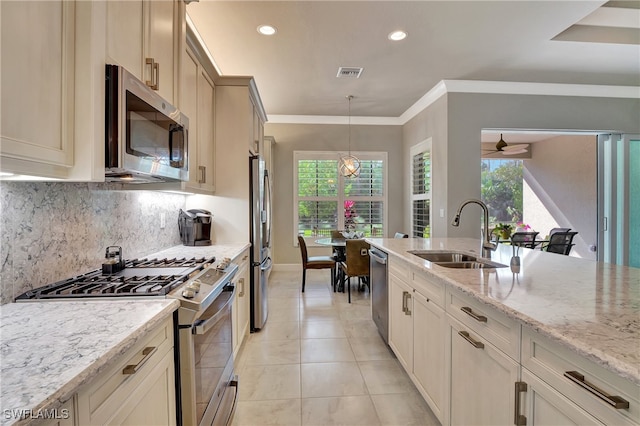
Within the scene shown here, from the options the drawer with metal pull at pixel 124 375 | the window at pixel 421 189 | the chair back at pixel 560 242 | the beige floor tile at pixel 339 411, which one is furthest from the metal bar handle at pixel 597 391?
the chair back at pixel 560 242

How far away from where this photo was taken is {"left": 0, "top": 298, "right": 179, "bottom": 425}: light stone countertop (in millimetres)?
591

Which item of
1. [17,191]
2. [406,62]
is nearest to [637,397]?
[17,191]

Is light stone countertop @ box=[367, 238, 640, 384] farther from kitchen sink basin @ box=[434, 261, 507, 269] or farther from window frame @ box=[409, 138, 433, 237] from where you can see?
window frame @ box=[409, 138, 433, 237]

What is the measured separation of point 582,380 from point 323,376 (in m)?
1.81

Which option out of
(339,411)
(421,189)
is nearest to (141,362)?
(339,411)

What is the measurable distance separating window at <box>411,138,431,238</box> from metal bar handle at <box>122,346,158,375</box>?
449 centimetres

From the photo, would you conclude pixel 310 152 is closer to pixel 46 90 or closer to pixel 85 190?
pixel 85 190

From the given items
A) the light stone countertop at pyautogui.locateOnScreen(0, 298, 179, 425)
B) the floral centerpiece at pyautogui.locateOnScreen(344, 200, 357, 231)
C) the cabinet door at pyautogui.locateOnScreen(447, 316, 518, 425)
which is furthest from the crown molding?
the light stone countertop at pyautogui.locateOnScreen(0, 298, 179, 425)

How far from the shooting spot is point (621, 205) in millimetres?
4281

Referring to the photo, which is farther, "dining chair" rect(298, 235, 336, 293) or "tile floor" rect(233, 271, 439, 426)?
"dining chair" rect(298, 235, 336, 293)

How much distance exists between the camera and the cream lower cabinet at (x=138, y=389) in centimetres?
75

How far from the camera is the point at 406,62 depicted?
11.8 ft

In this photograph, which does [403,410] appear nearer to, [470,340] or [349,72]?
[470,340]

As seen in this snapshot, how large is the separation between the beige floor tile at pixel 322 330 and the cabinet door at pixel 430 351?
3.75ft
